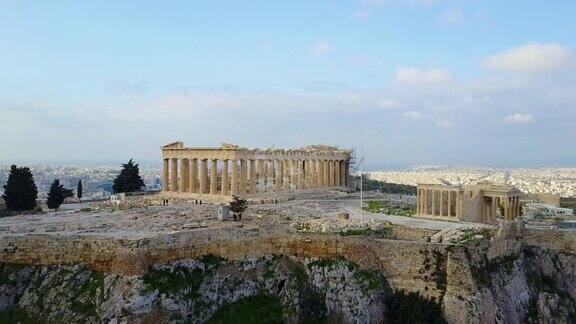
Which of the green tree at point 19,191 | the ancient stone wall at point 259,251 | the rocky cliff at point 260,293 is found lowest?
the rocky cliff at point 260,293

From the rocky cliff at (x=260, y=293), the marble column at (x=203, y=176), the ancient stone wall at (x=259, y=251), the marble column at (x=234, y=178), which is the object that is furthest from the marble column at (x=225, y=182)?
the rocky cliff at (x=260, y=293)

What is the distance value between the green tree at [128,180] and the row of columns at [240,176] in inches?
210

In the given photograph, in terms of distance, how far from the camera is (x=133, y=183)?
63250mm

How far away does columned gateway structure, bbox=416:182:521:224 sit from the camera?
42.7 meters

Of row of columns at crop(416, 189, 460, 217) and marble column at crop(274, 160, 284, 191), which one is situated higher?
marble column at crop(274, 160, 284, 191)

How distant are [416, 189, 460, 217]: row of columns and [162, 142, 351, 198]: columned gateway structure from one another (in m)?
17.7

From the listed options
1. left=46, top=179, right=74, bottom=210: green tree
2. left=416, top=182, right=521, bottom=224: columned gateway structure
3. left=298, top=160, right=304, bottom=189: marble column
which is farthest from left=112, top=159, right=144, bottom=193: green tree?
left=416, top=182, right=521, bottom=224: columned gateway structure

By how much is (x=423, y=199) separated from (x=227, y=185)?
773 inches

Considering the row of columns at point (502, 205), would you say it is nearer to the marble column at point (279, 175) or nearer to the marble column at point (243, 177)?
the marble column at point (243, 177)

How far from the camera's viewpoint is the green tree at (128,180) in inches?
2443

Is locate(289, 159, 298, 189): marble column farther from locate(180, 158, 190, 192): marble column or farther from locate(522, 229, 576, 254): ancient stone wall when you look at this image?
locate(522, 229, 576, 254): ancient stone wall

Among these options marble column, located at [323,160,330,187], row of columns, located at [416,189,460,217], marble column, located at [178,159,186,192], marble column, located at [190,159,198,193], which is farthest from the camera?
marble column, located at [323,160,330,187]

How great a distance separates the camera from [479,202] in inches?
1697

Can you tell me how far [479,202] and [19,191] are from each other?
38904mm
